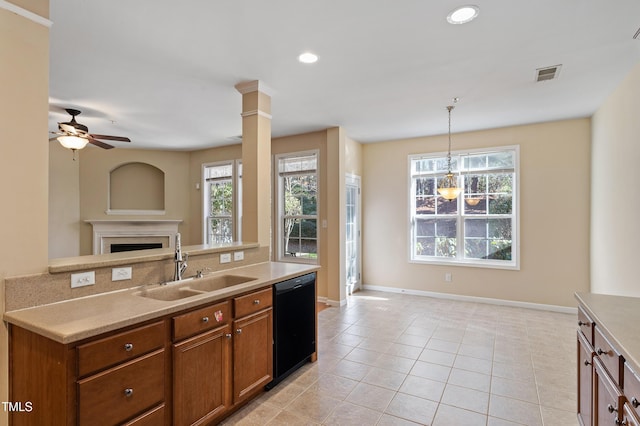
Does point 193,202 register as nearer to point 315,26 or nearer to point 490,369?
point 315,26

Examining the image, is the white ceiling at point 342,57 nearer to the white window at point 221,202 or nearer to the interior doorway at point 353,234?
the interior doorway at point 353,234

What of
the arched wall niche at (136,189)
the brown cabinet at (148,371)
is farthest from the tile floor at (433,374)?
the arched wall niche at (136,189)

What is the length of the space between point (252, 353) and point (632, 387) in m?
2.07

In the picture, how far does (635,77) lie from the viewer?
9.62ft

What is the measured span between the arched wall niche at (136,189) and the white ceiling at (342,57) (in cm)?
233

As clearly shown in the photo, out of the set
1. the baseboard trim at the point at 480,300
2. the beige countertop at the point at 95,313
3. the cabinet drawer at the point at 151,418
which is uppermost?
the beige countertop at the point at 95,313

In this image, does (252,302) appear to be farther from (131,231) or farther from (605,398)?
(131,231)

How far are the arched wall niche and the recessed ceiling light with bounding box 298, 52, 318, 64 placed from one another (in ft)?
17.4

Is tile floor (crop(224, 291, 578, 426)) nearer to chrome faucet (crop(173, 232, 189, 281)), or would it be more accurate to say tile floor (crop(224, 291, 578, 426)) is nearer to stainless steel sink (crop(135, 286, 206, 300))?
stainless steel sink (crop(135, 286, 206, 300))

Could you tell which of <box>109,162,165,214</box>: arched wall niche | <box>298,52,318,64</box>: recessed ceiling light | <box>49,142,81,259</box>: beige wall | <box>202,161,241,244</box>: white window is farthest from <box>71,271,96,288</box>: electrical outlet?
<box>109,162,165,214</box>: arched wall niche

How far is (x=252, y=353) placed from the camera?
240cm

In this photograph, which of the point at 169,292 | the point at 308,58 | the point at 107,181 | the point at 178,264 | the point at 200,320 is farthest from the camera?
the point at 107,181

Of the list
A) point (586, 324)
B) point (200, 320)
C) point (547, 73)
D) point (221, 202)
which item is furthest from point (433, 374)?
point (221, 202)

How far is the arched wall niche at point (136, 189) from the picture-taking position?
674 centimetres
